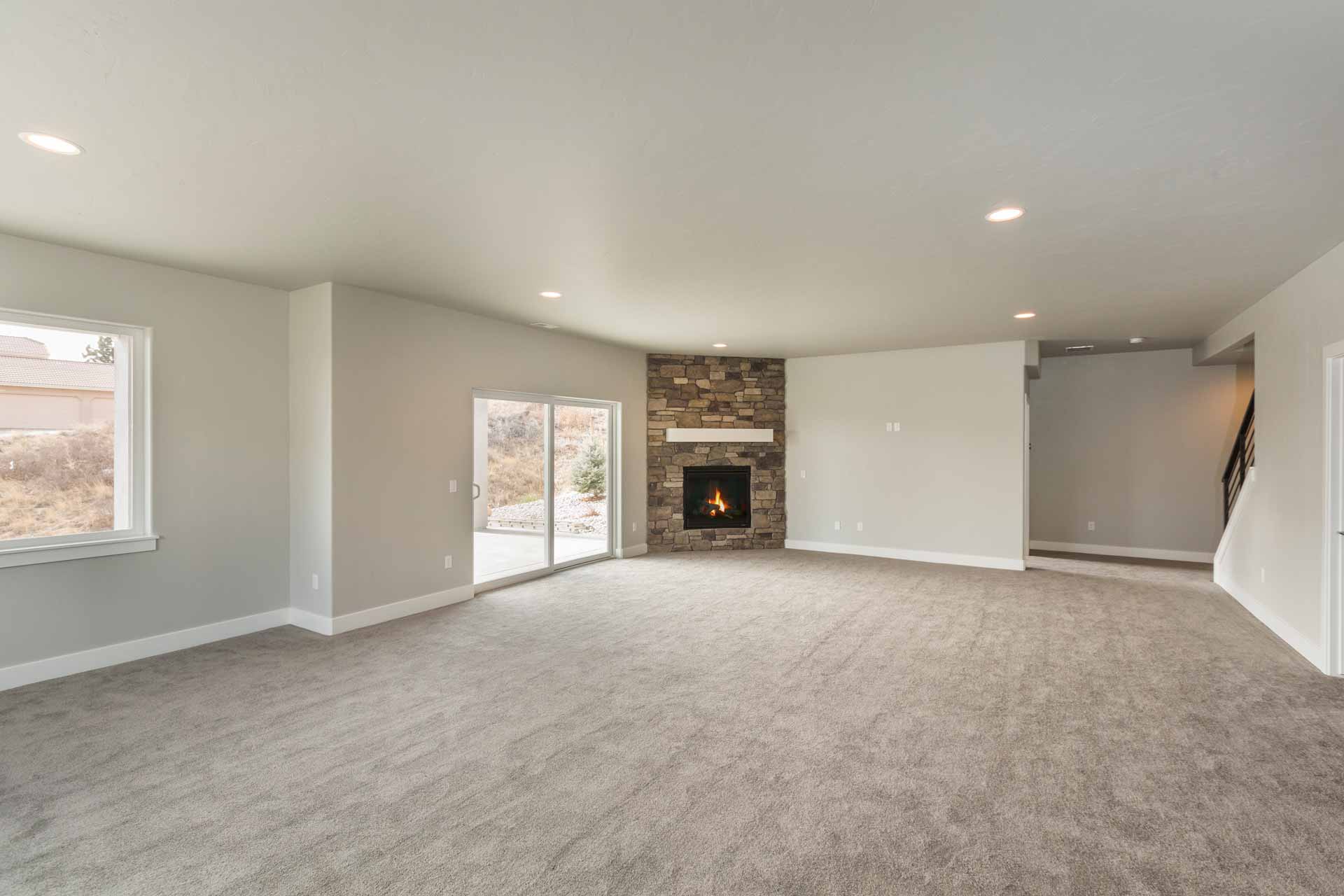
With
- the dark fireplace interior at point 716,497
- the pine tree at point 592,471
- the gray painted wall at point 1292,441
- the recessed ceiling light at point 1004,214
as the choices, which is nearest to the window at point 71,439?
the pine tree at point 592,471

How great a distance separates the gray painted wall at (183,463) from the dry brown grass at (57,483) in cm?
24

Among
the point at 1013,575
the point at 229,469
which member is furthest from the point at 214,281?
the point at 1013,575

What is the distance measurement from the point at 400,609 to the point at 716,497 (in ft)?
14.7

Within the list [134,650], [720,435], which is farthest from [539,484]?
[134,650]

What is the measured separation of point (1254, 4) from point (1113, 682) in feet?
11.5

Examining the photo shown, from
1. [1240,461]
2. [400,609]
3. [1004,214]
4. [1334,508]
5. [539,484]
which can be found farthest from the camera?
[1240,461]

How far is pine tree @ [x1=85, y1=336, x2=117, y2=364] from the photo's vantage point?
414 centimetres

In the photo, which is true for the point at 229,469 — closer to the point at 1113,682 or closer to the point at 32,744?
the point at 32,744

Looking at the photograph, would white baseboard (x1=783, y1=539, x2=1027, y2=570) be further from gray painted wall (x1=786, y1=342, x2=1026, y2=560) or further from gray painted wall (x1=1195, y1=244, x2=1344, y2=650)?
gray painted wall (x1=1195, y1=244, x2=1344, y2=650)

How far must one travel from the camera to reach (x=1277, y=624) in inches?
195

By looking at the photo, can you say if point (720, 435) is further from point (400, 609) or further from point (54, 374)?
point (54, 374)

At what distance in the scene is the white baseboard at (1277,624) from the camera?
4238mm

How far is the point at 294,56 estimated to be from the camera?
2.00 m

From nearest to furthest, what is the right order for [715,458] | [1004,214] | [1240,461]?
[1004,214]
[1240,461]
[715,458]
